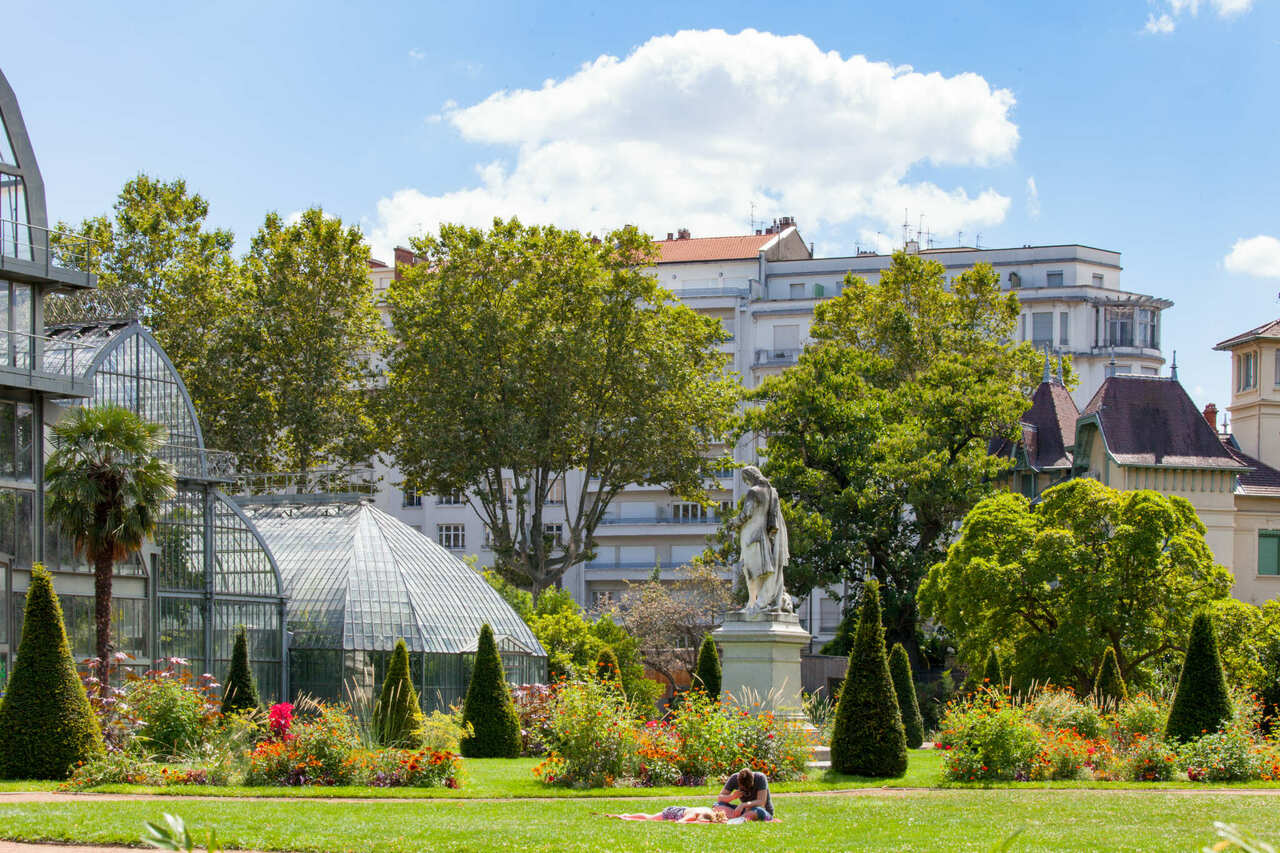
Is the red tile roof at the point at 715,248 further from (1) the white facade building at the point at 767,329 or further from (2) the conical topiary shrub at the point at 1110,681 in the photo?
(2) the conical topiary shrub at the point at 1110,681

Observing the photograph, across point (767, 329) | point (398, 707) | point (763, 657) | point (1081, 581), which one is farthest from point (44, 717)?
point (767, 329)

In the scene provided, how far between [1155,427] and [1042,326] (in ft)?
89.0

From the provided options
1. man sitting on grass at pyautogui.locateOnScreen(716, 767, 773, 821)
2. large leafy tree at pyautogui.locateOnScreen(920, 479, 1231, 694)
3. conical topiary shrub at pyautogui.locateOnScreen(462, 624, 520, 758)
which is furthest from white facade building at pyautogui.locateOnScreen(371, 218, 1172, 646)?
man sitting on grass at pyautogui.locateOnScreen(716, 767, 773, 821)

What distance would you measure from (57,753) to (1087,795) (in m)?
15.2

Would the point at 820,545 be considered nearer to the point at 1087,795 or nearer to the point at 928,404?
the point at 928,404

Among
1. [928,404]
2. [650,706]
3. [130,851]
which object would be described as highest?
[928,404]

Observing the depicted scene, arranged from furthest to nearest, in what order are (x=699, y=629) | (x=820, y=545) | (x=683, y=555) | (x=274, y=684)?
(x=683, y=555) < (x=699, y=629) < (x=820, y=545) < (x=274, y=684)

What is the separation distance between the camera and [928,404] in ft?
163

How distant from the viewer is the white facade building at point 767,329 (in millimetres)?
76688

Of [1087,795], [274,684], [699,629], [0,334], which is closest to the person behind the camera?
[1087,795]

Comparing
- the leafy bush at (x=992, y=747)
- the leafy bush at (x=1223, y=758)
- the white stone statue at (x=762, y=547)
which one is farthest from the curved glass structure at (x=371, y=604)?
the leafy bush at (x=1223, y=758)

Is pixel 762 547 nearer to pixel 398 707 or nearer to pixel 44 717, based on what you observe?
pixel 398 707

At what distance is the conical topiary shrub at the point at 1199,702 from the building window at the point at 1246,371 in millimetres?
32707

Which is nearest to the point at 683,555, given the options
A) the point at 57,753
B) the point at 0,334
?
the point at 0,334
